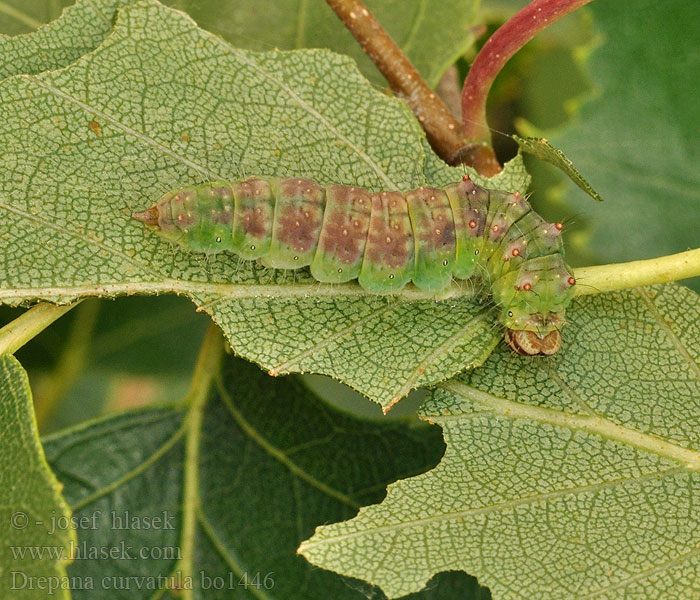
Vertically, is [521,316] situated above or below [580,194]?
above

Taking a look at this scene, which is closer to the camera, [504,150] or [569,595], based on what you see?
[569,595]

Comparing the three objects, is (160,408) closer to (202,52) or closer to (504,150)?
(202,52)

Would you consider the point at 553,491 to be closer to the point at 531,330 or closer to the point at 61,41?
the point at 531,330

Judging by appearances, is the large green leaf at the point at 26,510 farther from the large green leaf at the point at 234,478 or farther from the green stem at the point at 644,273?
the green stem at the point at 644,273

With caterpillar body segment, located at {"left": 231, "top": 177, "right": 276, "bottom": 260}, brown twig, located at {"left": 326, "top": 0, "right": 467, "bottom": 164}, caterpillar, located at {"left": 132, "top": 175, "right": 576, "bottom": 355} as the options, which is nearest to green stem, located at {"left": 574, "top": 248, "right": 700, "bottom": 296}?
caterpillar, located at {"left": 132, "top": 175, "right": 576, "bottom": 355}

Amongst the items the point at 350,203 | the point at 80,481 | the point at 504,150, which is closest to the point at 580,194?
the point at 504,150

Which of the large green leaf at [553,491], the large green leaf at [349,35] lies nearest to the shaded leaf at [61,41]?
the large green leaf at [349,35]
